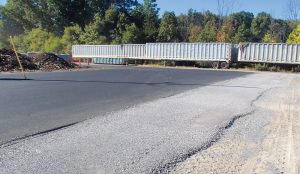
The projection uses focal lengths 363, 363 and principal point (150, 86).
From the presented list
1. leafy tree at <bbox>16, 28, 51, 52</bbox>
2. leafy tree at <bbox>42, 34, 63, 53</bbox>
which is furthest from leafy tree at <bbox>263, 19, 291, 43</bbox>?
leafy tree at <bbox>16, 28, 51, 52</bbox>

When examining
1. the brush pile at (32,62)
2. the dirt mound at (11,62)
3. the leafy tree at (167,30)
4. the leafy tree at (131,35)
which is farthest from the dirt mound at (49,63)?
the leafy tree at (167,30)

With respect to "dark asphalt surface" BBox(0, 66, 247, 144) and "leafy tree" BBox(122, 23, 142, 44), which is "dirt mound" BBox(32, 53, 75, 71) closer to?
"dark asphalt surface" BBox(0, 66, 247, 144)

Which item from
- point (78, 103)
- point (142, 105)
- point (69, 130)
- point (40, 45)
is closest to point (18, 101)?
point (78, 103)

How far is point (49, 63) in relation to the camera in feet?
103

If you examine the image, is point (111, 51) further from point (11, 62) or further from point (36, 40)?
point (36, 40)

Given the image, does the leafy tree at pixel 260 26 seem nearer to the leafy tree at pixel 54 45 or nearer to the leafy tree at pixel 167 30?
the leafy tree at pixel 167 30

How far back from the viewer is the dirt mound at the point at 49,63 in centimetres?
3026

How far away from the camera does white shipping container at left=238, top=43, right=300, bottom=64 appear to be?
30797mm

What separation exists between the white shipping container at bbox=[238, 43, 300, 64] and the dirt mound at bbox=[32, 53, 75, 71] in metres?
15.9

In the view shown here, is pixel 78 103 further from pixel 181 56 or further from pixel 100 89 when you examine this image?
pixel 181 56

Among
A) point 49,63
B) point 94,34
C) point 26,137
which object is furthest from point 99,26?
point 26,137

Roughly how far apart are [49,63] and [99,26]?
3039cm

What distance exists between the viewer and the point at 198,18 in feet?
401

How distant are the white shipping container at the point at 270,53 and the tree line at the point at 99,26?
16167mm
